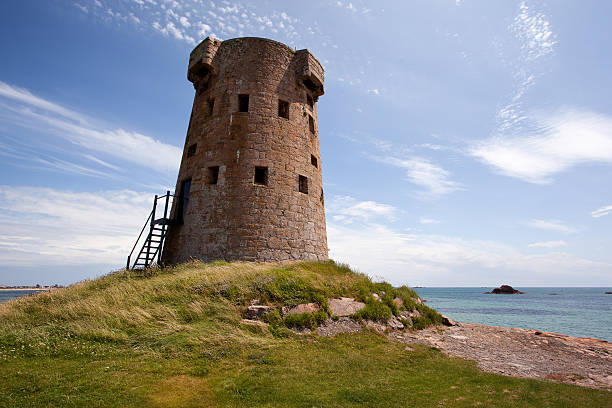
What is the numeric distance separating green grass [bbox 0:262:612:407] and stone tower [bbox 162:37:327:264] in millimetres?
2912

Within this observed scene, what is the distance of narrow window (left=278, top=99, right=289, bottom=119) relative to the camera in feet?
51.2

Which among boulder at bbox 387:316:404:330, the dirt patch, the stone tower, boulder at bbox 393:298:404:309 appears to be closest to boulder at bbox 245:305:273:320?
the dirt patch

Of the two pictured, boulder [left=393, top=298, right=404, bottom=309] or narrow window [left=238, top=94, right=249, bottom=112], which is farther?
narrow window [left=238, top=94, right=249, bottom=112]

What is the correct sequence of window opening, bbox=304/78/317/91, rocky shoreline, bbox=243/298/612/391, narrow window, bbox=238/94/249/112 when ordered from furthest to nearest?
window opening, bbox=304/78/317/91 < narrow window, bbox=238/94/249/112 < rocky shoreline, bbox=243/298/612/391

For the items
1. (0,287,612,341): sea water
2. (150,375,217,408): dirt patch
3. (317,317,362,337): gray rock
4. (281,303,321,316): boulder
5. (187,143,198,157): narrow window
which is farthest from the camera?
(0,287,612,341): sea water

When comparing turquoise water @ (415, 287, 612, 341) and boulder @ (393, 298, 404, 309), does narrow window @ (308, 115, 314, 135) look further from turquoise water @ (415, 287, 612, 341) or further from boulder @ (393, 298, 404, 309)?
turquoise water @ (415, 287, 612, 341)

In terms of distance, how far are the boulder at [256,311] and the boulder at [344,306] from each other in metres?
2.13

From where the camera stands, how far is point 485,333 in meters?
12.6

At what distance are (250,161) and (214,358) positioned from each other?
8.96m

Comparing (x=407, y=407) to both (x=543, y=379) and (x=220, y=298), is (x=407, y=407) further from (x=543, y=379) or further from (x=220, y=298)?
(x=220, y=298)

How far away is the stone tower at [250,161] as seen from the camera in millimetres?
13430

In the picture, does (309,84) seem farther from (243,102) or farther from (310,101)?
(243,102)

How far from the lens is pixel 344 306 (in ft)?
33.2

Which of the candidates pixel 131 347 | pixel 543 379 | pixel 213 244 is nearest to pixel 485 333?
pixel 543 379
